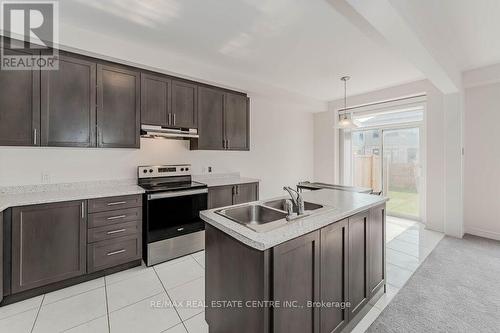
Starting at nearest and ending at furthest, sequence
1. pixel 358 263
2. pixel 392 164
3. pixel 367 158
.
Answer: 1. pixel 358 263
2. pixel 392 164
3. pixel 367 158

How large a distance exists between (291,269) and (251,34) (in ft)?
8.02

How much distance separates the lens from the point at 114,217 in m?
2.56

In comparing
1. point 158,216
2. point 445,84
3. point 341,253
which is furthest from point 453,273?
point 158,216

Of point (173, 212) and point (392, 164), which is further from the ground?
point (392, 164)

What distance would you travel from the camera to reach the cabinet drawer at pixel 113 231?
2443mm

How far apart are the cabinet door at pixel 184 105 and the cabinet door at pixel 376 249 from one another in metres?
2.63

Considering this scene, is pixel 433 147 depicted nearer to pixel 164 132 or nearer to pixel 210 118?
pixel 210 118

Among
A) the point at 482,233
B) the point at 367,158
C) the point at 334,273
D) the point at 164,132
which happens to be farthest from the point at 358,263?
the point at 367,158

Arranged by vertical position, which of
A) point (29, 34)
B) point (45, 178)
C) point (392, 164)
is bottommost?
point (45, 178)

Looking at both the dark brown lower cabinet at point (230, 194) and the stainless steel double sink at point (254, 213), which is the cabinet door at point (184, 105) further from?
the stainless steel double sink at point (254, 213)

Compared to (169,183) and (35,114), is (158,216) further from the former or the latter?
(35,114)

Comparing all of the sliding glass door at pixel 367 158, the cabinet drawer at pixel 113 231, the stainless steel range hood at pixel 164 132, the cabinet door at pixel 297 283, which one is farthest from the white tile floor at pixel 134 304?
→ the sliding glass door at pixel 367 158

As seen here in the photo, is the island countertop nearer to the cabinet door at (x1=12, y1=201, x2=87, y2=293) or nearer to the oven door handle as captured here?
the oven door handle

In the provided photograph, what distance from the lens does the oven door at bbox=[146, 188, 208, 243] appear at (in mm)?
2762
